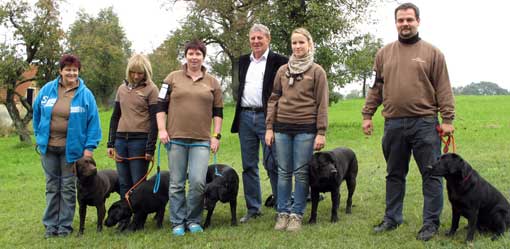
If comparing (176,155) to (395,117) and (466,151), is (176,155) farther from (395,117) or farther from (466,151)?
(466,151)

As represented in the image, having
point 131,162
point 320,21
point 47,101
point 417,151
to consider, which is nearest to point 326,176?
point 417,151

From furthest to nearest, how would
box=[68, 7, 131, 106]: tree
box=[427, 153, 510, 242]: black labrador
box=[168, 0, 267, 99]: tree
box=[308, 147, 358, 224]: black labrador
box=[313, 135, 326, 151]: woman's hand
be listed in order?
box=[68, 7, 131, 106]: tree, box=[168, 0, 267, 99]: tree, box=[308, 147, 358, 224]: black labrador, box=[313, 135, 326, 151]: woman's hand, box=[427, 153, 510, 242]: black labrador

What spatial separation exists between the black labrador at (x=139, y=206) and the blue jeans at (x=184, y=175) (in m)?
0.38

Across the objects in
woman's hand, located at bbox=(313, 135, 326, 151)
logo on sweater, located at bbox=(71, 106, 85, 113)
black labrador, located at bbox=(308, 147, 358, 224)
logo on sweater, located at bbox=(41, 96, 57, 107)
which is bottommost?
black labrador, located at bbox=(308, 147, 358, 224)

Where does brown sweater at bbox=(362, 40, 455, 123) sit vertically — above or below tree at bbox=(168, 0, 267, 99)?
below

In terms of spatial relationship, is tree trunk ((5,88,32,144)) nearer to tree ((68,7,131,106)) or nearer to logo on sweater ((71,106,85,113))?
tree ((68,7,131,106))

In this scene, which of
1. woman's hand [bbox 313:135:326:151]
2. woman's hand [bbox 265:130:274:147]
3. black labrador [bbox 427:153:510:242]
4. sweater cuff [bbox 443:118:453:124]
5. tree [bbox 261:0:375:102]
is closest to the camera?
black labrador [bbox 427:153:510:242]

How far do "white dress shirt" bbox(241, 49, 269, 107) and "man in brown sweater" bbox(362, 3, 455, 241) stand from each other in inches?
56.9

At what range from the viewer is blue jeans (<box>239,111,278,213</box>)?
608cm

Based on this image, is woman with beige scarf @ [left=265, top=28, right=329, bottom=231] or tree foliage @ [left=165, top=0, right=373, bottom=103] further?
tree foliage @ [left=165, top=0, right=373, bottom=103]

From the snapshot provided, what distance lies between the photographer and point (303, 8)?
18.6 m

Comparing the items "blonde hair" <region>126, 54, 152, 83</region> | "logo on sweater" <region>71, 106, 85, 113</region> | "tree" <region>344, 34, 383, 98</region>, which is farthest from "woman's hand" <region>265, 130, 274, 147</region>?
"tree" <region>344, 34, 383, 98</region>

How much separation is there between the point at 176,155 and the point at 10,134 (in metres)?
23.8

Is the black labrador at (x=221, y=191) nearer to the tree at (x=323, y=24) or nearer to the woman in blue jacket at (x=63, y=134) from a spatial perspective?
the woman in blue jacket at (x=63, y=134)
